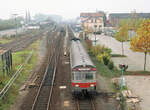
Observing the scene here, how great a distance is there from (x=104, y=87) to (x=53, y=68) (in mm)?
9463

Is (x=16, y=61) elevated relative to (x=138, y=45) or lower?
lower

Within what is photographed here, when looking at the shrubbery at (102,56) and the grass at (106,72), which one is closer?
the grass at (106,72)

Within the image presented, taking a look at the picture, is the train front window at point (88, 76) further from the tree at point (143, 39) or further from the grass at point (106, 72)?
the tree at point (143, 39)

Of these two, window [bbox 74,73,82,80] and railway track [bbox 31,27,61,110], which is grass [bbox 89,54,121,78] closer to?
railway track [bbox 31,27,61,110]

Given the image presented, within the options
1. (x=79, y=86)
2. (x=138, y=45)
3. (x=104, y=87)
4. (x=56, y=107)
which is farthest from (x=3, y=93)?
(x=138, y=45)

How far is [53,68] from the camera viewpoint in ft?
88.4

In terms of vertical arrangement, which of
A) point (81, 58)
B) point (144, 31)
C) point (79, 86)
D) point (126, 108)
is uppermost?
point (144, 31)

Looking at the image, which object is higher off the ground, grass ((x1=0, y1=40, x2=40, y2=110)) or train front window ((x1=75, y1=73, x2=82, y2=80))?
train front window ((x1=75, y1=73, x2=82, y2=80))

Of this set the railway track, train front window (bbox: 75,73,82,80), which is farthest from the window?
the railway track

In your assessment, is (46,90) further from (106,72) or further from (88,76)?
(106,72)

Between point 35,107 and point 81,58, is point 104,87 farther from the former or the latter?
point 35,107

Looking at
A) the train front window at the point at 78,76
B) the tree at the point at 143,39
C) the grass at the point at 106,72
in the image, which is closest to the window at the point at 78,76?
the train front window at the point at 78,76

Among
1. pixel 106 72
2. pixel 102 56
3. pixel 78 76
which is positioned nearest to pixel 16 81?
pixel 78 76

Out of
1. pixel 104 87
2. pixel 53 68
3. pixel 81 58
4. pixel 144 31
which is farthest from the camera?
pixel 53 68
